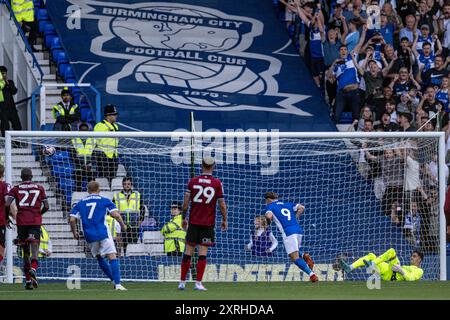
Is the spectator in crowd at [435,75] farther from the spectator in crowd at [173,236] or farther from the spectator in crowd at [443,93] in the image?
the spectator in crowd at [173,236]

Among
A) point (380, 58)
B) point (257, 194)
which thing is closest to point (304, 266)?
point (257, 194)

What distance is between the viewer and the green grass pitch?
18625 millimetres

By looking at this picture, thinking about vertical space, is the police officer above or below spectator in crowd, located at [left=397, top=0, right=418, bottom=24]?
below

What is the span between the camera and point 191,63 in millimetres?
31109

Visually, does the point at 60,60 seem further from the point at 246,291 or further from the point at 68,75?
the point at 246,291

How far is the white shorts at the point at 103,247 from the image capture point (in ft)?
67.8

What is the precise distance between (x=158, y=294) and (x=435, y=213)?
680 centimetres

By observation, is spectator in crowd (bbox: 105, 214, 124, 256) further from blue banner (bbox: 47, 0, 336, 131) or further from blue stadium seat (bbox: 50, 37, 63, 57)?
blue stadium seat (bbox: 50, 37, 63, 57)

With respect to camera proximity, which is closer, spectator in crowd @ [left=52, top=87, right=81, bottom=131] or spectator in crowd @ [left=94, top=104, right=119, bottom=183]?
spectator in crowd @ [left=94, top=104, right=119, bottom=183]

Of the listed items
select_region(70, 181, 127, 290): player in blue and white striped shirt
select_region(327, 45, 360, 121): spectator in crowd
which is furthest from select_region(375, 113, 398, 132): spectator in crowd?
select_region(70, 181, 127, 290): player in blue and white striped shirt

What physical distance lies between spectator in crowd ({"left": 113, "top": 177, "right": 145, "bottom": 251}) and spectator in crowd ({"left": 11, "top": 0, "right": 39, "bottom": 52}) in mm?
6246

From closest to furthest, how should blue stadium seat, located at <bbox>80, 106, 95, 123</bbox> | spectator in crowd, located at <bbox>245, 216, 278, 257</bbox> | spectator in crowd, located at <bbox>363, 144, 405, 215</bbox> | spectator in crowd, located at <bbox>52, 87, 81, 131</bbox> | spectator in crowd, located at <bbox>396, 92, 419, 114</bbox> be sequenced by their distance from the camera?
spectator in crowd, located at <bbox>245, 216, 278, 257</bbox>, spectator in crowd, located at <bbox>363, 144, 405, 215</bbox>, spectator in crowd, located at <bbox>52, 87, 81, 131</bbox>, spectator in crowd, located at <bbox>396, 92, 419, 114</bbox>, blue stadium seat, located at <bbox>80, 106, 95, 123</bbox>

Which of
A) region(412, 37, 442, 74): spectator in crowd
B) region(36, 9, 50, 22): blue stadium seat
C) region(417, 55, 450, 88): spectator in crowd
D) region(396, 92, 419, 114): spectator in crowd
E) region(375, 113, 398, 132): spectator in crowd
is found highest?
region(36, 9, 50, 22): blue stadium seat
